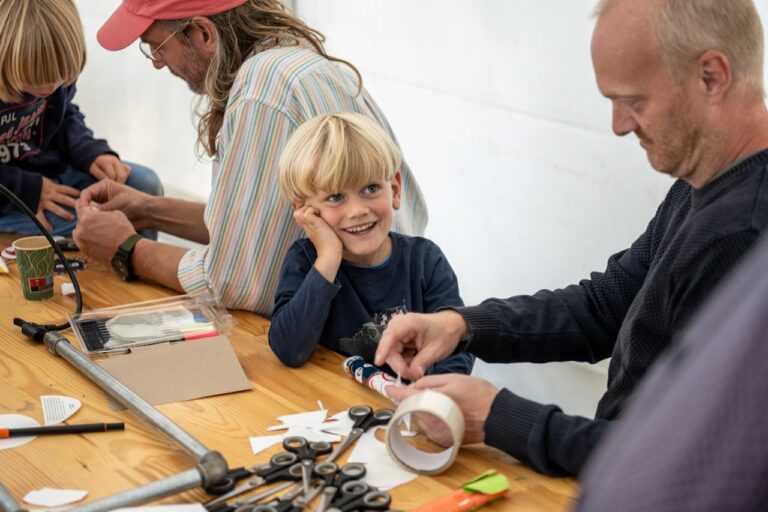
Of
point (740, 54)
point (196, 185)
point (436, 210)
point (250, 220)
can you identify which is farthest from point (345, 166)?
point (196, 185)

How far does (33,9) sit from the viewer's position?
7.97ft

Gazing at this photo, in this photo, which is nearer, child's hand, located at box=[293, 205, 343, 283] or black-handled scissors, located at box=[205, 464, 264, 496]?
black-handled scissors, located at box=[205, 464, 264, 496]

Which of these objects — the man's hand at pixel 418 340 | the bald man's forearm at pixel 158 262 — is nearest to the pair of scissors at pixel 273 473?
the man's hand at pixel 418 340

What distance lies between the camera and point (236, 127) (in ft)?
7.32

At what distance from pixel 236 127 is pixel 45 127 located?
103 centimetres

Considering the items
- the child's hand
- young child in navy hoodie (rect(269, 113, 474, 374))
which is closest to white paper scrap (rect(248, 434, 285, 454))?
young child in navy hoodie (rect(269, 113, 474, 374))

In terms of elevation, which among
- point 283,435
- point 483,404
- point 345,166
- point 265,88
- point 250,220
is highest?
point 265,88

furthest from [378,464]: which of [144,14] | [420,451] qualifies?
[144,14]

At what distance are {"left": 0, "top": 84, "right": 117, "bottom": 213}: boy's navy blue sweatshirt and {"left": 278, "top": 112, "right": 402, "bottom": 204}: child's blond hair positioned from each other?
1101 millimetres

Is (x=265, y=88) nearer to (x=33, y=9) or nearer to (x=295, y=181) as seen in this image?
(x=295, y=181)

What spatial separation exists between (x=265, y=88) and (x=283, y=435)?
37.1 inches

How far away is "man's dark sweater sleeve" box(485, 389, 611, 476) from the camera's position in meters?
1.46

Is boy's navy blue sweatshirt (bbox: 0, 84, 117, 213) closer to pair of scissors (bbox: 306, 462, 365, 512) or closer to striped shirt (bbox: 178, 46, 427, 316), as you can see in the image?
striped shirt (bbox: 178, 46, 427, 316)

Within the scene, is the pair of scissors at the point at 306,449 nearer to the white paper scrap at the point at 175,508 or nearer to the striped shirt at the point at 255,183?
the white paper scrap at the point at 175,508
